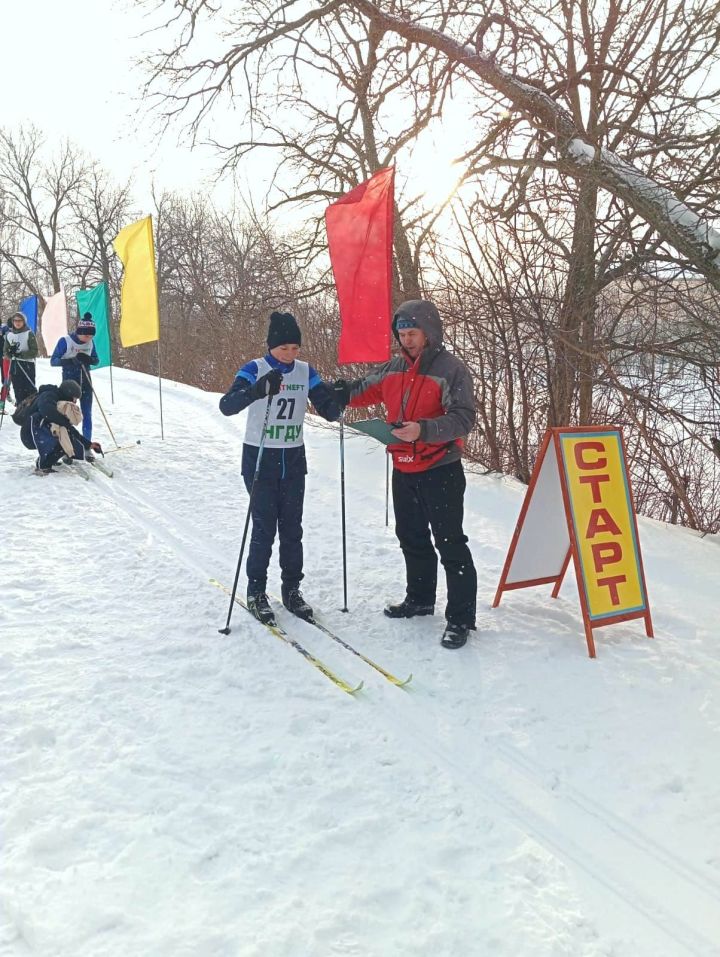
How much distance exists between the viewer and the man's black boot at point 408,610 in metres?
4.25

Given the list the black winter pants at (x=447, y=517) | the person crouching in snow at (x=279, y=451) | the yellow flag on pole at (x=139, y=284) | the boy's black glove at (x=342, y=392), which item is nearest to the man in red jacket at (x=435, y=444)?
the black winter pants at (x=447, y=517)

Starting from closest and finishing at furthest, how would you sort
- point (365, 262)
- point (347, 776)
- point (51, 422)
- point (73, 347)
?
1. point (347, 776)
2. point (365, 262)
3. point (51, 422)
4. point (73, 347)

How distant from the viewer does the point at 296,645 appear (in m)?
3.78

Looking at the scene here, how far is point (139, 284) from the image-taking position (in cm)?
915

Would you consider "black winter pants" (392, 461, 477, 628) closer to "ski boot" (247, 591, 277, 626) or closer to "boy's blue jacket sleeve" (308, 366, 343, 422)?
"boy's blue jacket sleeve" (308, 366, 343, 422)

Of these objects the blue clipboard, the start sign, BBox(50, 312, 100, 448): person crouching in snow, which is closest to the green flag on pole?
BBox(50, 312, 100, 448): person crouching in snow

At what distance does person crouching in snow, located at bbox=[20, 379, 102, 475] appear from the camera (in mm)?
7270

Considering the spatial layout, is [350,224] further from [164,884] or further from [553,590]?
[164,884]

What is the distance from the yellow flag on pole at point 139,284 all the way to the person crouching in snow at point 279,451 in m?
5.52

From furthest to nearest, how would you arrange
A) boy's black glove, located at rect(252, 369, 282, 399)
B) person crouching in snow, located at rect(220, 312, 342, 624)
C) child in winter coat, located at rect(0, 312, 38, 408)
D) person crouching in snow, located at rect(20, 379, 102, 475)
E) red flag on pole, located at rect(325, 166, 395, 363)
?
child in winter coat, located at rect(0, 312, 38, 408)
person crouching in snow, located at rect(20, 379, 102, 475)
red flag on pole, located at rect(325, 166, 395, 363)
person crouching in snow, located at rect(220, 312, 342, 624)
boy's black glove, located at rect(252, 369, 282, 399)

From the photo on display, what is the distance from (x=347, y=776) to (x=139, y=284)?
827 centimetres

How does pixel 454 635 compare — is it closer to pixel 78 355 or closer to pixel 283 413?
pixel 283 413

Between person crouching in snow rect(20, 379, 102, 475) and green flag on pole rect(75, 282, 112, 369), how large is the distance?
278cm

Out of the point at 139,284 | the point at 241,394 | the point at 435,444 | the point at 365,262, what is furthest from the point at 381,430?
the point at 139,284
